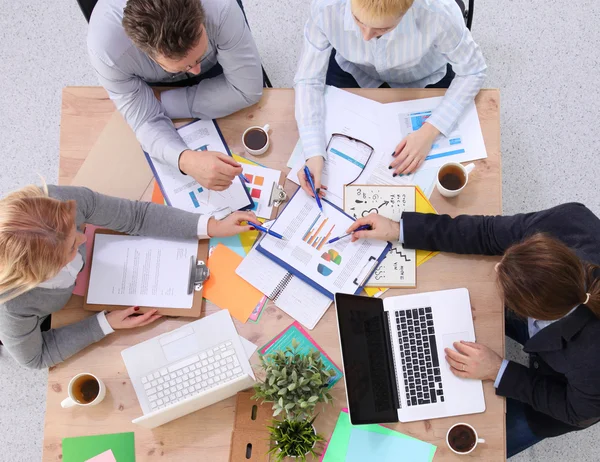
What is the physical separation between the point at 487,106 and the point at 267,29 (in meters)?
1.23

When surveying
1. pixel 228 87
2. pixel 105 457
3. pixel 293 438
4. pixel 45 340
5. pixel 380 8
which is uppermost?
pixel 380 8

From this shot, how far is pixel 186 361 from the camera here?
137 cm

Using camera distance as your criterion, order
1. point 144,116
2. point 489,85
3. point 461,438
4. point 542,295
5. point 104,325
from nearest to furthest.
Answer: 1. point 542,295
2. point 461,438
3. point 104,325
4. point 144,116
5. point 489,85

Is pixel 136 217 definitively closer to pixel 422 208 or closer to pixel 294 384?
pixel 294 384

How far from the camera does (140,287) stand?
142 centimetres

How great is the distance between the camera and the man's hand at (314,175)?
1.44 meters

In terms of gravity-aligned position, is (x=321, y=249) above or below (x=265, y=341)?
above

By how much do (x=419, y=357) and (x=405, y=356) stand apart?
0.03 m

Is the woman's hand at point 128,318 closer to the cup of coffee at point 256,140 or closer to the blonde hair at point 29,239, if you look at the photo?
the blonde hair at point 29,239

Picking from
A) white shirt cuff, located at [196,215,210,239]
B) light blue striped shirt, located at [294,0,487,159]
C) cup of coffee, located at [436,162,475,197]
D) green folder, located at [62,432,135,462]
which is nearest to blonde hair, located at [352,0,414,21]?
light blue striped shirt, located at [294,0,487,159]

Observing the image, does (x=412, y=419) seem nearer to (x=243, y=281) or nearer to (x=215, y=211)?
(x=243, y=281)

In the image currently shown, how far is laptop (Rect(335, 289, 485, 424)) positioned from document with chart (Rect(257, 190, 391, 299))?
0.30 feet

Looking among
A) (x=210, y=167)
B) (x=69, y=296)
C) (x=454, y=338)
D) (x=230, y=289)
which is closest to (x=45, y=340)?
(x=69, y=296)

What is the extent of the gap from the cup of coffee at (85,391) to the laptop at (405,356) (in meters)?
0.61
